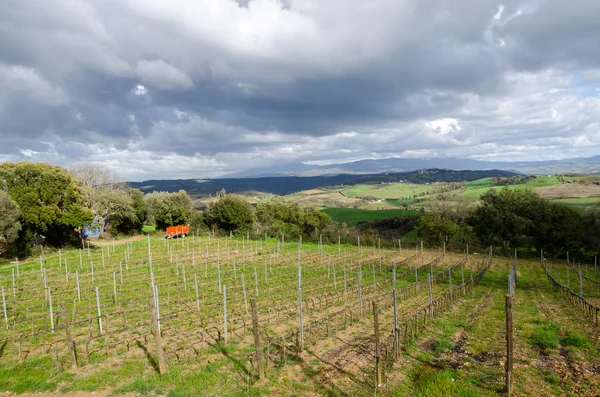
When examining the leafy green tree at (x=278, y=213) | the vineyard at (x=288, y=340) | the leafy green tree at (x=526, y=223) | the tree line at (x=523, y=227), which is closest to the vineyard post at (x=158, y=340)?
the vineyard at (x=288, y=340)

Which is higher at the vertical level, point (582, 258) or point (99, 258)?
point (99, 258)

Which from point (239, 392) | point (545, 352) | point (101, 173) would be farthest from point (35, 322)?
point (101, 173)

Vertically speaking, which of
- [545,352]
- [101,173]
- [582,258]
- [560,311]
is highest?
[101,173]

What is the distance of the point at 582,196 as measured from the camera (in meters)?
65.5

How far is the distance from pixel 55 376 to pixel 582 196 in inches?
3427

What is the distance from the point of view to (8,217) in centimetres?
2273

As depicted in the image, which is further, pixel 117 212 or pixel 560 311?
pixel 117 212

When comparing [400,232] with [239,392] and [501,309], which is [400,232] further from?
[239,392]

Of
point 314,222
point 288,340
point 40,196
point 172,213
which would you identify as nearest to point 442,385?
point 288,340

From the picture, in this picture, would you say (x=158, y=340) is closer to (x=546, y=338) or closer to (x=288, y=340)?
(x=288, y=340)

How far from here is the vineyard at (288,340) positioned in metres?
7.46

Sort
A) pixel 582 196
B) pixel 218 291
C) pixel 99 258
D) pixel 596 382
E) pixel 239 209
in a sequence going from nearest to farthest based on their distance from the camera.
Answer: pixel 596 382 < pixel 218 291 < pixel 99 258 < pixel 239 209 < pixel 582 196

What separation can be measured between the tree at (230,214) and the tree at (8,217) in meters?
22.6

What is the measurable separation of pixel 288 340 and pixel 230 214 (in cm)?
3415
